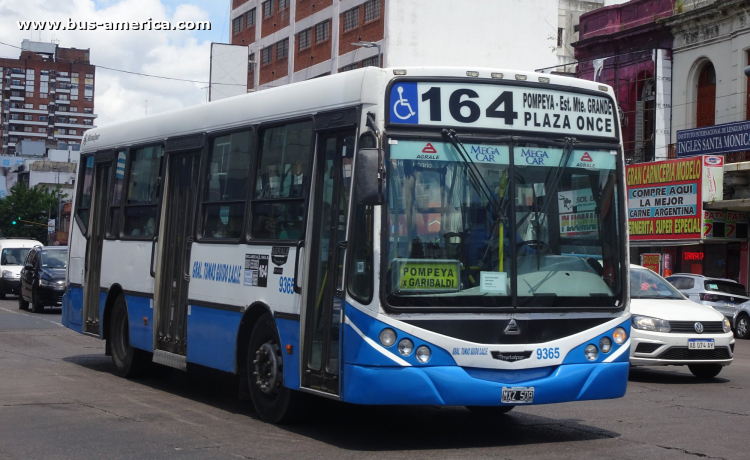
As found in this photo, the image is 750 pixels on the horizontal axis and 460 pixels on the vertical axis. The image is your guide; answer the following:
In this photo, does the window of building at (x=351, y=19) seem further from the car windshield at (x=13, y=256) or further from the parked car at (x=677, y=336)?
the parked car at (x=677, y=336)

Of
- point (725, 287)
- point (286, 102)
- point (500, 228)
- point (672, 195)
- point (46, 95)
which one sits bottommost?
point (725, 287)

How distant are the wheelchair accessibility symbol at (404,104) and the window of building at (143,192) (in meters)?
4.67

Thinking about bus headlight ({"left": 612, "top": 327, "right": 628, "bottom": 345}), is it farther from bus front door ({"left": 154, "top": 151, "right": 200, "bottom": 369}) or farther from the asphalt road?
bus front door ({"left": 154, "top": 151, "right": 200, "bottom": 369})

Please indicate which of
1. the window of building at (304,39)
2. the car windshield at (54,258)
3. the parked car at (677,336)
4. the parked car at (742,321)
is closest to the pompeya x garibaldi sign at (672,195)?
the parked car at (742,321)

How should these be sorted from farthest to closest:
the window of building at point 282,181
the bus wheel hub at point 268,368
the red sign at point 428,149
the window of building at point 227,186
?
the window of building at point 227,186, the bus wheel hub at point 268,368, the window of building at point 282,181, the red sign at point 428,149

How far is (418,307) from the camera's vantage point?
7758mm

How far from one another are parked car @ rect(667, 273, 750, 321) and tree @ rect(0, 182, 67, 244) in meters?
87.8

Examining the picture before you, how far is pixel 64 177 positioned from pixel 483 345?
127971 mm

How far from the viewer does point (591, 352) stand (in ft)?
27.6

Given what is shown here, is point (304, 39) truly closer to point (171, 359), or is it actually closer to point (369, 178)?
point (171, 359)

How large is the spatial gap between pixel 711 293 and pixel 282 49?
40.9 metres

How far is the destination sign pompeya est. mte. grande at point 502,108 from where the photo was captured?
806 cm

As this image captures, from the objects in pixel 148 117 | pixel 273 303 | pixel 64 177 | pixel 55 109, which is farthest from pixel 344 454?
pixel 55 109

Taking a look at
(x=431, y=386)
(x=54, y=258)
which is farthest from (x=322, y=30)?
(x=431, y=386)
